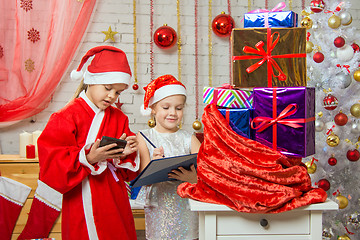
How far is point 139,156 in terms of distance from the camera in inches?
86.3

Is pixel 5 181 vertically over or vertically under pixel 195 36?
under

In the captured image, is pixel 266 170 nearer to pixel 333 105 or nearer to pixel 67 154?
pixel 67 154

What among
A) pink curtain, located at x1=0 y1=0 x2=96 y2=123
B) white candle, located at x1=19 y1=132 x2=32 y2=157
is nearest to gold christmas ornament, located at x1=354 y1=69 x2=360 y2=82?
pink curtain, located at x1=0 y1=0 x2=96 y2=123

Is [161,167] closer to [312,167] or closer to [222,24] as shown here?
[312,167]

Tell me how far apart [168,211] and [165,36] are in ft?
5.57

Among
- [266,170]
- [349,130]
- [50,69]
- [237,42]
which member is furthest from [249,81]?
[50,69]

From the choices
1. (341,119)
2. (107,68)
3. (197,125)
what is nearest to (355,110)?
(341,119)

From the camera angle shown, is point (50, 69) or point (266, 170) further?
point (50, 69)

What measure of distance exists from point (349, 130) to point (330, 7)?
40.5 inches

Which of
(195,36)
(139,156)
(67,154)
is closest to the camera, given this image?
(67,154)

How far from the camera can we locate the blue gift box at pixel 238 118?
5.31ft

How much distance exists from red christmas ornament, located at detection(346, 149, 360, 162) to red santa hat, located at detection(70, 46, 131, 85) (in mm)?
2024

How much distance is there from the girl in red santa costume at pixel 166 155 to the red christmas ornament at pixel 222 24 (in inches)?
52.8

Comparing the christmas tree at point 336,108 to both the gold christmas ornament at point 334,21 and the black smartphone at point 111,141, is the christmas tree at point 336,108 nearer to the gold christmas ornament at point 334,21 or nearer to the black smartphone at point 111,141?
the gold christmas ornament at point 334,21
